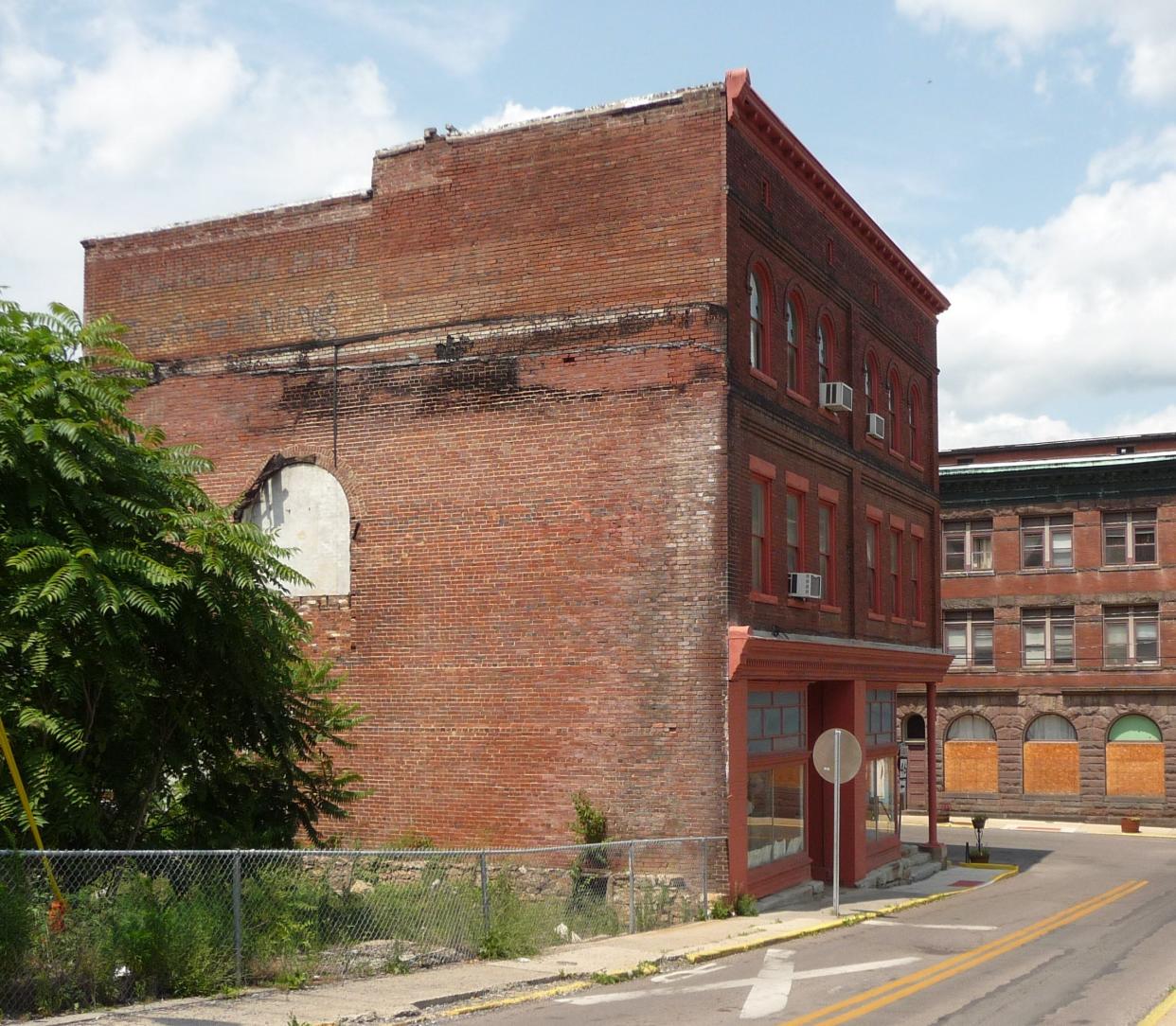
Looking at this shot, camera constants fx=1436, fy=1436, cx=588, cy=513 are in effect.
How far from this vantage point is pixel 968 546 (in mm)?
53562

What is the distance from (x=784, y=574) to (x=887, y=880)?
8.26 metres

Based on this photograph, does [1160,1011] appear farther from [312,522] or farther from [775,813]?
[312,522]

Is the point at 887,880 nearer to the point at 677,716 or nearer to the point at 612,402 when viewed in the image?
the point at 677,716

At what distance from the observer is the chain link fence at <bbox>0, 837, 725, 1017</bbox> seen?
12617 millimetres

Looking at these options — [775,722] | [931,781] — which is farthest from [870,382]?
[931,781]

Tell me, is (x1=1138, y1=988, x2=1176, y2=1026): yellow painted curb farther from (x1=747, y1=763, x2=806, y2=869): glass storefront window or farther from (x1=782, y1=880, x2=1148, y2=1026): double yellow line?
(x1=747, y1=763, x2=806, y2=869): glass storefront window

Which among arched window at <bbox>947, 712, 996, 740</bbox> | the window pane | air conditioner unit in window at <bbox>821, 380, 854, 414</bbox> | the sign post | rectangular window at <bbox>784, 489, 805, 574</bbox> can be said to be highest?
air conditioner unit in window at <bbox>821, 380, 854, 414</bbox>

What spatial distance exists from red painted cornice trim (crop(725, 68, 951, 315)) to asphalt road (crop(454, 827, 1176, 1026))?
13.2m

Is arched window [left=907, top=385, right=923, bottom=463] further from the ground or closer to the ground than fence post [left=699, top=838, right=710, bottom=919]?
further from the ground

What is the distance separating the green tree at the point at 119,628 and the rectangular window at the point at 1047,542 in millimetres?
38316

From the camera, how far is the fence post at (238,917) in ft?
45.2

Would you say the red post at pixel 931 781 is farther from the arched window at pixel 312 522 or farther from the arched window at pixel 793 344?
the arched window at pixel 312 522

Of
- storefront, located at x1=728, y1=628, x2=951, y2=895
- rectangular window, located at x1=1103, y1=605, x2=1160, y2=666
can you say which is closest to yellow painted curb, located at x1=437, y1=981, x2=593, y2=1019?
storefront, located at x1=728, y1=628, x2=951, y2=895

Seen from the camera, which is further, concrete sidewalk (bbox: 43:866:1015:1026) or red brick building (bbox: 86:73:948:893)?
red brick building (bbox: 86:73:948:893)
